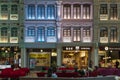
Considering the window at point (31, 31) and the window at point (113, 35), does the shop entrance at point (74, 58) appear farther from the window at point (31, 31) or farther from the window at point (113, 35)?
the window at point (31, 31)

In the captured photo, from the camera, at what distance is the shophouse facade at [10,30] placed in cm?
7025

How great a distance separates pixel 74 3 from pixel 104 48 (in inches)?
330

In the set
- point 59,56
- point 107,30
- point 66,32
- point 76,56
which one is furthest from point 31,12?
point 107,30

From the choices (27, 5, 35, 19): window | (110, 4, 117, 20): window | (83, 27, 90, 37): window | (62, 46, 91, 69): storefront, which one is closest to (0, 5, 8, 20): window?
(27, 5, 35, 19): window

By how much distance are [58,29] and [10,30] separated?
7.43m

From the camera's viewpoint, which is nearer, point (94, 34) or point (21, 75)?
point (21, 75)

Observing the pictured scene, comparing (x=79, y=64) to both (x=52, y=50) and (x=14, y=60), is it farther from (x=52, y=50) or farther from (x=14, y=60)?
(x=14, y=60)

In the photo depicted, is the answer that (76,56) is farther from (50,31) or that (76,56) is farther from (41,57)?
(50,31)

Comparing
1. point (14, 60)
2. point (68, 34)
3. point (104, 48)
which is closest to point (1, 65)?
point (14, 60)

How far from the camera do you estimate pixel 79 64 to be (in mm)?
71000

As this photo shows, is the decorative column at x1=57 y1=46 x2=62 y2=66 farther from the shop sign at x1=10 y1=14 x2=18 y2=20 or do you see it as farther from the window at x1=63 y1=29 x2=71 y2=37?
the shop sign at x1=10 y1=14 x2=18 y2=20

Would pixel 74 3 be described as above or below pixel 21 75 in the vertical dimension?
above

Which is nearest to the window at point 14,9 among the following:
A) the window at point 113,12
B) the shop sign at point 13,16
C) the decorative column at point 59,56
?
the shop sign at point 13,16

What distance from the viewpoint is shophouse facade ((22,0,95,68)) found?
70312 millimetres
